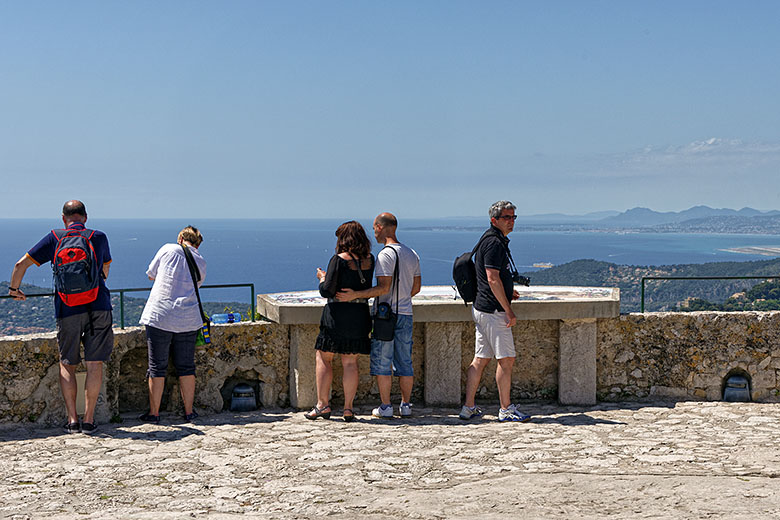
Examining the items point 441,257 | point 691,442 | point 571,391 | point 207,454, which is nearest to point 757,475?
point 691,442

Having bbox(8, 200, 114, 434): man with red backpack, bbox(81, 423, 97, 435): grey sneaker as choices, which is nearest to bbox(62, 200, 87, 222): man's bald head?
bbox(8, 200, 114, 434): man with red backpack

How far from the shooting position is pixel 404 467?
203 inches

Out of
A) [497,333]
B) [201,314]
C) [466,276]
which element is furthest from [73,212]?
[497,333]

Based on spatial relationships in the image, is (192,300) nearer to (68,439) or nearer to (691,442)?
(68,439)

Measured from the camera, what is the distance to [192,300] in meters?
6.47

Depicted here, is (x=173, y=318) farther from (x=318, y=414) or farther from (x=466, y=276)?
(x=466, y=276)

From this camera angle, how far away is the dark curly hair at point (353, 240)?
635cm

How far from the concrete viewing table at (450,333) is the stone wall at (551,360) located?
0.24ft

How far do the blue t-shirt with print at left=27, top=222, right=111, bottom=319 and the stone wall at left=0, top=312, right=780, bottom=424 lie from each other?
0.70 metres

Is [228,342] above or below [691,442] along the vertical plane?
above

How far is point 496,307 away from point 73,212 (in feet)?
11.5

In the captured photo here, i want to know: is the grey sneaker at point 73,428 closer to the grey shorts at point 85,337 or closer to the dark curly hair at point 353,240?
the grey shorts at point 85,337

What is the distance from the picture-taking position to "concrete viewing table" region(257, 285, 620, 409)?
23.3 feet

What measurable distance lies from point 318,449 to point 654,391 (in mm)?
3771
